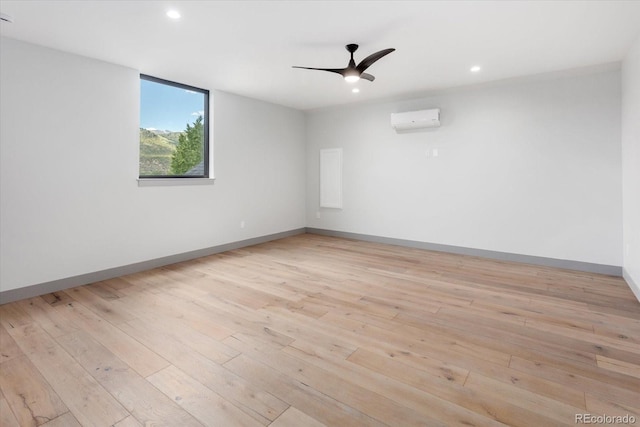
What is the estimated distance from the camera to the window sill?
4.16m

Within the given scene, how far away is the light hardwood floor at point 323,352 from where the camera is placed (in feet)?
5.30

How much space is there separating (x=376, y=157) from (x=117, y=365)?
16.2 feet

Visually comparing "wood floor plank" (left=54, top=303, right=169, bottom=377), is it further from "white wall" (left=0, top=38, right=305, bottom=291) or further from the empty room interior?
"white wall" (left=0, top=38, right=305, bottom=291)

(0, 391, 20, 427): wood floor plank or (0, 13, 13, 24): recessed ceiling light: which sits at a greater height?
(0, 13, 13, 24): recessed ceiling light

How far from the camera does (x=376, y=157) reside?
5.84 meters

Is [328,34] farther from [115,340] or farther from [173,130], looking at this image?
[115,340]

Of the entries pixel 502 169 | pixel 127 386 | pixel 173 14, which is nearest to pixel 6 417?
pixel 127 386

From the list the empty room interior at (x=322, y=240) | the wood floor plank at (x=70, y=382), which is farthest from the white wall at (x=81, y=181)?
the wood floor plank at (x=70, y=382)

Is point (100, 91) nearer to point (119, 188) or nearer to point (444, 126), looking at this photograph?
point (119, 188)

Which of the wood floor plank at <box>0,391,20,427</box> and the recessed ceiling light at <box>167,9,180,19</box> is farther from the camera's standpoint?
the recessed ceiling light at <box>167,9,180,19</box>

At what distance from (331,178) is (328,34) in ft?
11.6

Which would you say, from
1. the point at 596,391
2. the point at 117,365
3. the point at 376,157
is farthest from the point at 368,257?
the point at 117,365

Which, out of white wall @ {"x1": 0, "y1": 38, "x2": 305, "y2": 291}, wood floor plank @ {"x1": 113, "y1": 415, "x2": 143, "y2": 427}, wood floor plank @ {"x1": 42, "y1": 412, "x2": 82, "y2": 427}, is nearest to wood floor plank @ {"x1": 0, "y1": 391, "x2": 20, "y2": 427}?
wood floor plank @ {"x1": 42, "y1": 412, "x2": 82, "y2": 427}

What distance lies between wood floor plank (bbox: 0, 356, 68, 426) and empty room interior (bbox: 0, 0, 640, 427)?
0.6 inches
